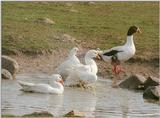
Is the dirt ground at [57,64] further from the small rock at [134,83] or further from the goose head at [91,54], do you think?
the small rock at [134,83]

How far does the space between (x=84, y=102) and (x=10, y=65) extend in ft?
15.2

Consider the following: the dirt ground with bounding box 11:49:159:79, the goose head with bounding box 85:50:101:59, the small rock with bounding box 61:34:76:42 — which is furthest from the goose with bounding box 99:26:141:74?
the small rock with bounding box 61:34:76:42

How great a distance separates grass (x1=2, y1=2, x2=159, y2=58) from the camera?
2364 centimetres

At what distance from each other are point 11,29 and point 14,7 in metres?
3.42

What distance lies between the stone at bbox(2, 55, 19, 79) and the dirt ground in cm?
59

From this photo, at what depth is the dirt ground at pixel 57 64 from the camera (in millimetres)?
21577

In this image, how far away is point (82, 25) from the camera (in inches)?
1051

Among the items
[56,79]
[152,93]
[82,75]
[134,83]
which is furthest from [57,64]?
[152,93]

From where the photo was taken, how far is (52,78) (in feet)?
60.0

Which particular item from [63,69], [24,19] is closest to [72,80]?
[63,69]

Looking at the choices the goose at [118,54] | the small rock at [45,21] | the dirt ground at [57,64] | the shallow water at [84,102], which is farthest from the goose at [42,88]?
the small rock at [45,21]

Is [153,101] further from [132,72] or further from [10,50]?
[10,50]

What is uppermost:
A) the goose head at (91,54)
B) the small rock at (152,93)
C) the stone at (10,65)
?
the goose head at (91,54)

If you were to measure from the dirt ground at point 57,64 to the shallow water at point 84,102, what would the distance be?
2500mm
